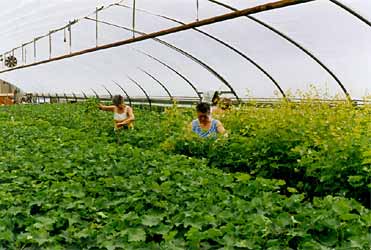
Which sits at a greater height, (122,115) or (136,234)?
(122,115)

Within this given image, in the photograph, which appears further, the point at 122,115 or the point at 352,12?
the point at 122,115

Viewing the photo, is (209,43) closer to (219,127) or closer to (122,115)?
(122,115)

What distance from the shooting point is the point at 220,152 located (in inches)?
219

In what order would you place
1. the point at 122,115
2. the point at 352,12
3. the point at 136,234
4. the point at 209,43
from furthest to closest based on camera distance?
the point at 209,43
the point at 122,115
the point at 352,12
the point at 136,234

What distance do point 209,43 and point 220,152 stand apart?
22.4 ft

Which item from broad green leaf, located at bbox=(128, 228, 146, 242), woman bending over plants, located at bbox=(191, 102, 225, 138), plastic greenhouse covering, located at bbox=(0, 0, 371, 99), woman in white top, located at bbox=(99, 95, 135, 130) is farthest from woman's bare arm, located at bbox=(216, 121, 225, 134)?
broad green leaf, located at bbox=(128, 228, 146, 242)

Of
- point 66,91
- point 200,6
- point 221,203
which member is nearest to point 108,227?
point 221,203

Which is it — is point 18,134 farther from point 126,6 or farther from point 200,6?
point 126,6

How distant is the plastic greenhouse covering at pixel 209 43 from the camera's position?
28.6 feet

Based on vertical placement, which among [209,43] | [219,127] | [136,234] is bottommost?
[136,234]

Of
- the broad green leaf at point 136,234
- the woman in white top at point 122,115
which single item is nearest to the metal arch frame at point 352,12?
the woman in white top at point 122,115

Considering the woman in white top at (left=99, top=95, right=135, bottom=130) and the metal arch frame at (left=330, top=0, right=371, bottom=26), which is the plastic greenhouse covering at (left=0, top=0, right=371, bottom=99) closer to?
the metal arch frame at (left=330, top=0, right=371, bottom=26)

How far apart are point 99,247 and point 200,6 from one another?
8.25 meters

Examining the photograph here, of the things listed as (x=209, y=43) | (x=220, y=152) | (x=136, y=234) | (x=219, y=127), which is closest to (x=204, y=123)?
→ (x=219, y=127)
